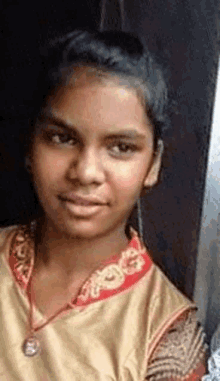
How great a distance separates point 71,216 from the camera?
22.1 inches

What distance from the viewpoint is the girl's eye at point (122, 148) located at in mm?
537

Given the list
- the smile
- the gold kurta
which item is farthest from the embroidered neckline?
the smile

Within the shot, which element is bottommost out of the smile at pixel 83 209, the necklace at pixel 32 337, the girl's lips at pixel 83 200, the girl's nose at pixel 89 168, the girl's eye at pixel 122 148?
the necklace at pixel 32 337

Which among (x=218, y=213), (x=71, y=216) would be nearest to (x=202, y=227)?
(x=218, y=213)

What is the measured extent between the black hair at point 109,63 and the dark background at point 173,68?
3 cm

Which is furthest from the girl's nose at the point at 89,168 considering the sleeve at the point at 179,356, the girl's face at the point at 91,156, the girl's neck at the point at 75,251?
the sleeve at the point at 179,356

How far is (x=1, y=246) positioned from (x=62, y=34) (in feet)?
1.09

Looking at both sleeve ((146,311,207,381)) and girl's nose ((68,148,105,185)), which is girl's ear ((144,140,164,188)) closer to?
girl's nose ((68,148,105,185))

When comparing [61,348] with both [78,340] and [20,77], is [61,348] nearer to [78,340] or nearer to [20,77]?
[78,340]

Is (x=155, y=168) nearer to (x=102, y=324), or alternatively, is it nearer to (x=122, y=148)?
(x=122, y=148)

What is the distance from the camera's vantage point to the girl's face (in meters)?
0.52

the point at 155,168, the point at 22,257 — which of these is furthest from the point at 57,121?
the point at 22,257

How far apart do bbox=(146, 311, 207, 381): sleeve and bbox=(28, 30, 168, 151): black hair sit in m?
0.25

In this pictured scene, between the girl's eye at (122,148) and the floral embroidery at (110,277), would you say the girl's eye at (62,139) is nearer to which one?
the girl's eye at (122,148)
